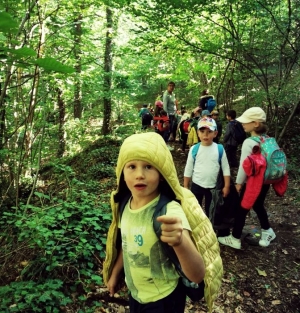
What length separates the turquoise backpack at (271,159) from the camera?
11.9 ft

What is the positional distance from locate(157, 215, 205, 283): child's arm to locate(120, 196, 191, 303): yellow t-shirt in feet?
0.83

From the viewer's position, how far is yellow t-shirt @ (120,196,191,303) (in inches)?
63.5

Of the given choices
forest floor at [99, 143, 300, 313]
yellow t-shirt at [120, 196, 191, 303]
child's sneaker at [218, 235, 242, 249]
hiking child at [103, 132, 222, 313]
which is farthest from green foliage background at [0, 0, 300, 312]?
child's sneaker at [218, 235, 242, 249]

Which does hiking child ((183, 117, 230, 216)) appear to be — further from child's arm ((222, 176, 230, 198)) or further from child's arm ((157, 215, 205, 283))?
child's arm ((157, 215, 205, 283))

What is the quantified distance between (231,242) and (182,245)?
10.6 ft

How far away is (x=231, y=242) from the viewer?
165 inches

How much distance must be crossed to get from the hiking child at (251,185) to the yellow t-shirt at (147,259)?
2.42m

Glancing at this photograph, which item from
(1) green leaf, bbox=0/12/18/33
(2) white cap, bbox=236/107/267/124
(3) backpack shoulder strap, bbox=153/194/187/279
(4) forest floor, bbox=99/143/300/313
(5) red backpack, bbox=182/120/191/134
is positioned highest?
(1) green leaf, bbox=0/12/18/33

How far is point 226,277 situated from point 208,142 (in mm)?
1849

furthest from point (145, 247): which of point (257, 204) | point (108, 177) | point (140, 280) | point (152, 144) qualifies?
point (108, 177)

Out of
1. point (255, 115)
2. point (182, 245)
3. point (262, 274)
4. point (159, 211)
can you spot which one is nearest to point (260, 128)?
point (255, 115)

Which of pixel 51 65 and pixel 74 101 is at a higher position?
pixel 74 101

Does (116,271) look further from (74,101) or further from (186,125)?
(186,125)

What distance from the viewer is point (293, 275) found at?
3758mm
